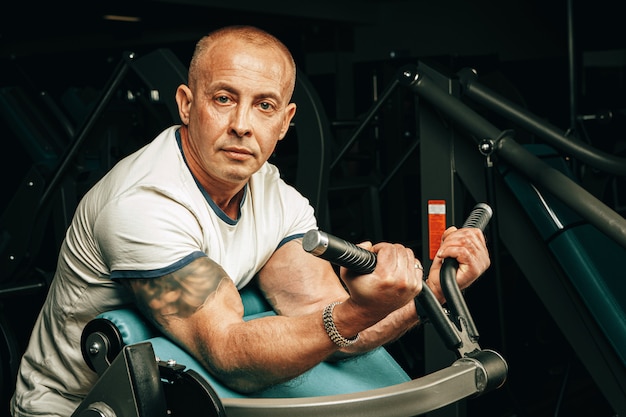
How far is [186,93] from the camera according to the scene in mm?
1491

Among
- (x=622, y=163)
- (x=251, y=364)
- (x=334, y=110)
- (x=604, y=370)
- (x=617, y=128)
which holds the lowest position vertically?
(x=604, y=370)

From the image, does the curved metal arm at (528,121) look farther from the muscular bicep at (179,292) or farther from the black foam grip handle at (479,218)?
the muscular bicep at (179,292)

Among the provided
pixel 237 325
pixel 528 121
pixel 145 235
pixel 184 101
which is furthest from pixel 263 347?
pixel 528 121

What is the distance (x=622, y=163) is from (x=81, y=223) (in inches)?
56.5

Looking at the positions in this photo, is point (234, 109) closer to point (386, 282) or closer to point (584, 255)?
point (386, 282)

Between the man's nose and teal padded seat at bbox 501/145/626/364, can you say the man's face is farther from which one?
teal padded seat at bbox 501/145/626/364

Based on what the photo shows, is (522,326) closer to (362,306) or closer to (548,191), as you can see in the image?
(548,191)

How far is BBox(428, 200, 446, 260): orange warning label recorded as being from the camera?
2.04 meters

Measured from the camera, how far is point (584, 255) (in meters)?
1.90

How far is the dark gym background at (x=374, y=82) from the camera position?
2967mm

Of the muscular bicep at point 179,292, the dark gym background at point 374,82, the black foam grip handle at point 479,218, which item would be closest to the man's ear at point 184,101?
the muscular bicep at point 179,292

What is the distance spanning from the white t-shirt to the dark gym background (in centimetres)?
84

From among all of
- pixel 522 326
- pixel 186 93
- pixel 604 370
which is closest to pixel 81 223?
pixel 186 93

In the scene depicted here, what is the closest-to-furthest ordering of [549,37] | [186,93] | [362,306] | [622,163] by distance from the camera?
[362,306] → [186,93] → [622,163] → [549,37]
